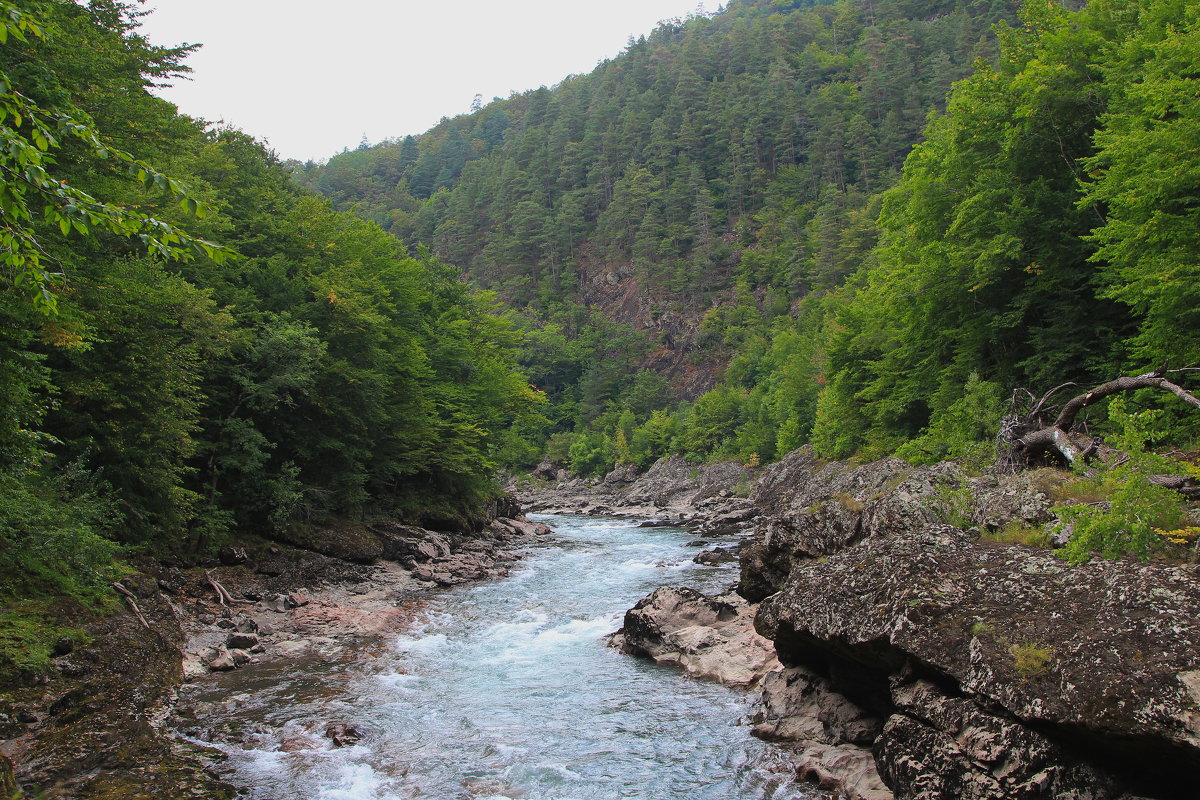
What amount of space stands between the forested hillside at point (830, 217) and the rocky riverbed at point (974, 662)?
6873mm

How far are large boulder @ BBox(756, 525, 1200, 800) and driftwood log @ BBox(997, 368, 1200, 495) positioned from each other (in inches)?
111

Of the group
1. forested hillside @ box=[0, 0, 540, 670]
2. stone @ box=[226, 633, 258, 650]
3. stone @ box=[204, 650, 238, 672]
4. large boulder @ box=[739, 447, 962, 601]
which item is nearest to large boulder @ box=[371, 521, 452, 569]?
forested hillside @ box=[0, 0, 540, 670]

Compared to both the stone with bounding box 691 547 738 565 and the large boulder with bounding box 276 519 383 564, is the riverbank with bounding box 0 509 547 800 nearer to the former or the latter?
the large boulder with bounding box 276 519 383 564

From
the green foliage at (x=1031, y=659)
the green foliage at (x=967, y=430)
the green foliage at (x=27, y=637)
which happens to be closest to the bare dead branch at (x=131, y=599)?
the green foliage at (x=27, y=637)

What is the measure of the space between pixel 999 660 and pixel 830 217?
260 ft

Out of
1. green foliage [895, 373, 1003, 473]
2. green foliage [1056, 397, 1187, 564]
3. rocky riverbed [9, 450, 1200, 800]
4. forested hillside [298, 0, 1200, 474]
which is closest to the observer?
rocky riverbed [9, 450, 1200, 800]

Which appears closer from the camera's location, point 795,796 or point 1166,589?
point 1166,589

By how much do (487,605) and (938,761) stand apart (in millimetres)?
13791

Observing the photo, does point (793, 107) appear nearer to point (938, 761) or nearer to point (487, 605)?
point (487, 605)

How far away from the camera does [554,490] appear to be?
2916 inches

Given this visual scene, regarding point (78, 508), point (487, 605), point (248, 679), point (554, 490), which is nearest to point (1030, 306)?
point (487, 605)

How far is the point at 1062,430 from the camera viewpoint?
1183cm

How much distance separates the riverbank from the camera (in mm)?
7387

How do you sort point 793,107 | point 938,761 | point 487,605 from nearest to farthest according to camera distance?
point 938,761 < point 487,605 < point 793,107
